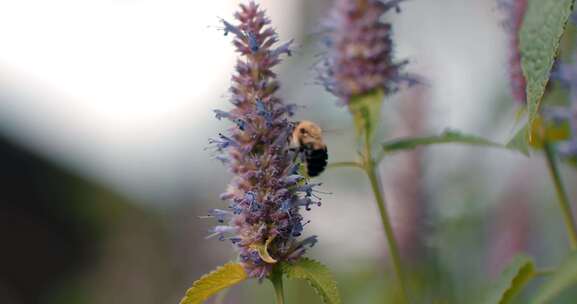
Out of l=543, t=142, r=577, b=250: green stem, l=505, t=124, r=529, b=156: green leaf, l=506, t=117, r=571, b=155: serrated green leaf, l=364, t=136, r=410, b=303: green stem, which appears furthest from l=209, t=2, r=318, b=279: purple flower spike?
l=506, t=117, r=571, b=155: serrated green leaf

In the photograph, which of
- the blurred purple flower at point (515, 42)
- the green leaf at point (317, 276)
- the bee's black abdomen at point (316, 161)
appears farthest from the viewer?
the blurred purple flower at point (515, 42)

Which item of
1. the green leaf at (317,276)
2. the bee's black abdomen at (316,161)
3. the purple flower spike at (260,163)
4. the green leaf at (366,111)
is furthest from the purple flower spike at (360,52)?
the green leaf at (317,276)

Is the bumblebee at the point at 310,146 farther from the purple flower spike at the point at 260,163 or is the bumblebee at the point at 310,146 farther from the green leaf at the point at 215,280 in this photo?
the green leaf at the point at 215,280

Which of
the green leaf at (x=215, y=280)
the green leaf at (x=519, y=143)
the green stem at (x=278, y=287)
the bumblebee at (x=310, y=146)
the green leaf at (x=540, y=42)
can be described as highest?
the green leaf at (x=540, y=42)

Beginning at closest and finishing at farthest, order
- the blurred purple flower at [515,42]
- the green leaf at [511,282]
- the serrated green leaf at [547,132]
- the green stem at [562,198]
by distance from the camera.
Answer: the green leaf at [511,282] < the green stem at [562,198] < the blurred purple flower at [515,42] < the serrated green leaf at [547,132]

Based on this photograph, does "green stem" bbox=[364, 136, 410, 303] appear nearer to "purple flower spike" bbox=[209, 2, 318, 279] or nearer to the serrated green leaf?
"purple flower spike" bbox=[209, 2, 318, 279]

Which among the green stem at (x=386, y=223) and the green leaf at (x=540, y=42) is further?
the green stem at (x=386, y=223)

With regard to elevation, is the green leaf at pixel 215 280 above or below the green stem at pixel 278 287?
above

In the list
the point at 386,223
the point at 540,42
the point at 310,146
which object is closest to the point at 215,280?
the point at 386,223

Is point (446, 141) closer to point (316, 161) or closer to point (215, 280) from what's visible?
point (316, 161)
